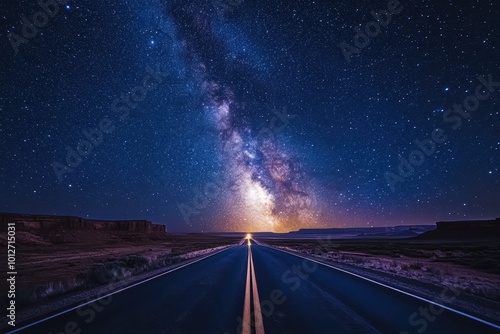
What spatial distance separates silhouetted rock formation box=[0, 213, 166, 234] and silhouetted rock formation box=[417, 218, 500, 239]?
328 ft

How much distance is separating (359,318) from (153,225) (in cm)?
12378

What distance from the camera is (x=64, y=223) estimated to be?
74375 millimetres

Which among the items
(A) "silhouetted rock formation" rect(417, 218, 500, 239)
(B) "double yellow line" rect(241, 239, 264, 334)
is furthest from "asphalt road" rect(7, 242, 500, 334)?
(A) "silhouetted rock formation" rect(417, 218, 500, 239)

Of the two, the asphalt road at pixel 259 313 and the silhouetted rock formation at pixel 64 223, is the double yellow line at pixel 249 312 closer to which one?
the asphalt road at pixel 259 313

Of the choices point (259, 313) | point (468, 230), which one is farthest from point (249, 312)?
point (468, 230)

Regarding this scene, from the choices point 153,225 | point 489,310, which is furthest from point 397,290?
point 153,225

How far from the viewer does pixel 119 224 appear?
327 ft

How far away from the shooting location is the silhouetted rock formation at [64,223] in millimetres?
62781

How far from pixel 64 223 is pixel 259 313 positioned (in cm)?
8361

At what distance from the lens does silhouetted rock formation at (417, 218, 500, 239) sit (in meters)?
80.0

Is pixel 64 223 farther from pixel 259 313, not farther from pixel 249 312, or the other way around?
pixel 259 313

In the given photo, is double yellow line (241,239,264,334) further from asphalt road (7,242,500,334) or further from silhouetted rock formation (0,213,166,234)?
silhouetted rock formation (0,213,166,234)

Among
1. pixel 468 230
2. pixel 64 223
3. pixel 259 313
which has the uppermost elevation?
pixel 64 223

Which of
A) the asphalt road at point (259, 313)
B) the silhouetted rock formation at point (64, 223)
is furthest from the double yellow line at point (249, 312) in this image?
the silhouetted rock formation at point (64, 223)
